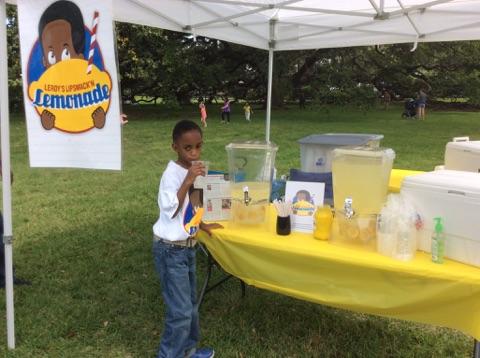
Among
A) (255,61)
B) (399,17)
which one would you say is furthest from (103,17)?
(255,61)

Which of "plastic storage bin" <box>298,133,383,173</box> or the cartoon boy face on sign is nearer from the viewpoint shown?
the cartoon boy face on sign

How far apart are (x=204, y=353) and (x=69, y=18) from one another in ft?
6.68

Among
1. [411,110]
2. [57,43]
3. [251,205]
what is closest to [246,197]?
[251,205]

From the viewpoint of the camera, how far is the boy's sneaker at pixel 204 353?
2.58 meters

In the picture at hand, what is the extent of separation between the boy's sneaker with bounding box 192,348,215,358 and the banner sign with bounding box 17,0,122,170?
3.99ft

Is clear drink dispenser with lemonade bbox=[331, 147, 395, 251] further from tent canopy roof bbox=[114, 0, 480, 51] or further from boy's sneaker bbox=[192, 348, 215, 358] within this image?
tent canopy roof bbox=[114, 0, 480, 51]

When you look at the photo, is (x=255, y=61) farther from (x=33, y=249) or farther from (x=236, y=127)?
(x=33, y=249)

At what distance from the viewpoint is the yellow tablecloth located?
1.83 meters

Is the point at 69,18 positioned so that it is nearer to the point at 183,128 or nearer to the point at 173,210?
the point at 183,128

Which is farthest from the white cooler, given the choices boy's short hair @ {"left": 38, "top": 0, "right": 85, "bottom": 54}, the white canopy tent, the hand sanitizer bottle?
the white canopy tent

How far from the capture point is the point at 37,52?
2287 mm

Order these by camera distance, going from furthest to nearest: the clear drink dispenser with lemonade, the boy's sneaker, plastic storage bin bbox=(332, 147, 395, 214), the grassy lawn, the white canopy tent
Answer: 1. the white canopy tent
2. the grassy lawn
3. the boy's sneaker
4. plastic storage bin bbox=(332, 147, 395, 214)
5. the clear drink dispenser with lemonade

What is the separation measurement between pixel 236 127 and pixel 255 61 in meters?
7.53

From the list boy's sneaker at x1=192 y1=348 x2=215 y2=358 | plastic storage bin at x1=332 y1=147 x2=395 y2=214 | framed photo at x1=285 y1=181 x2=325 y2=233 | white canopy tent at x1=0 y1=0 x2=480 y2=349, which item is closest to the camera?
plastic storage bin at x1=332 y1=147 x2=395 y2=214
